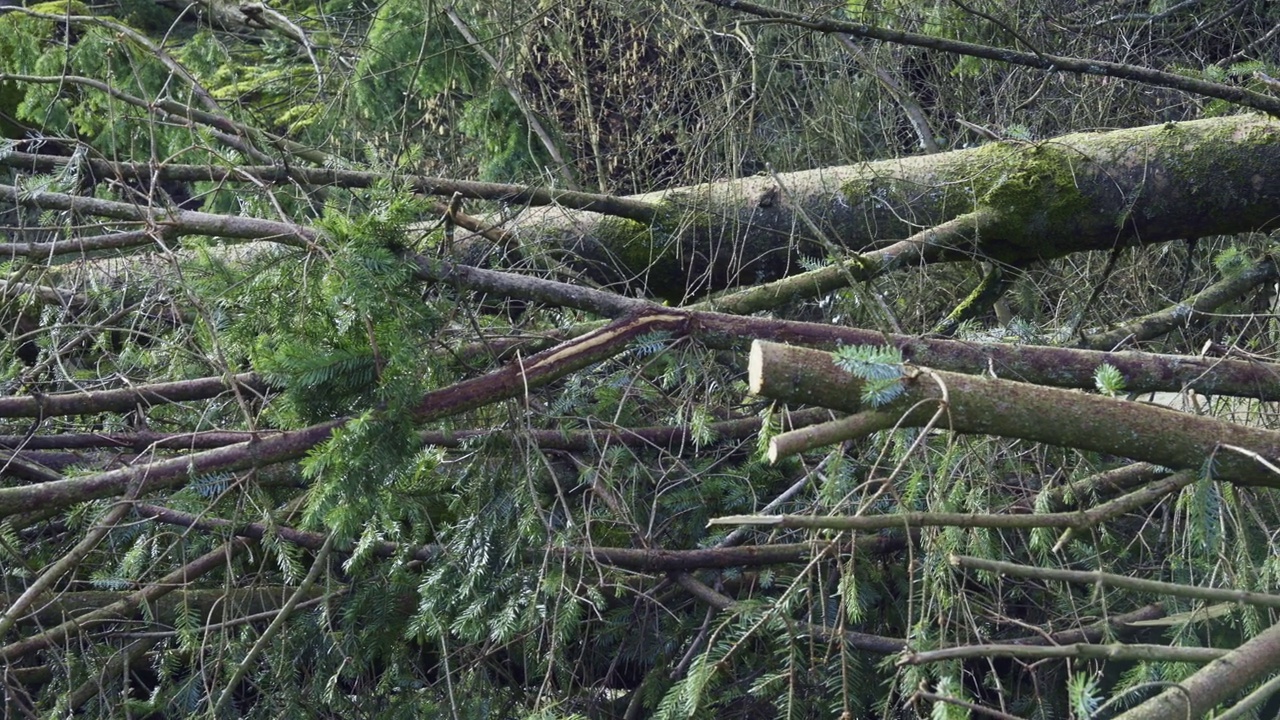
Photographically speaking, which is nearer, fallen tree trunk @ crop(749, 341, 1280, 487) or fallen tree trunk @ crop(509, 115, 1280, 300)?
fallen tree trunk @ crop(749, 341, 1280, 487)

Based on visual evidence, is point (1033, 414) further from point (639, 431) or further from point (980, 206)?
point (980, 206)

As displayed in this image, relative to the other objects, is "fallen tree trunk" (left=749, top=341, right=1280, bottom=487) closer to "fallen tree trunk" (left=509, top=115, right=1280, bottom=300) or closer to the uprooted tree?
the uprooted tree

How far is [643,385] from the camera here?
12.4 feet

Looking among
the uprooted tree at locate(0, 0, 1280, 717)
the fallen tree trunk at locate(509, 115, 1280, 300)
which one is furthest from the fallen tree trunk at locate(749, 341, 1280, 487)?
the fallen tree trunk at locate(509, 115, 1280, 300)

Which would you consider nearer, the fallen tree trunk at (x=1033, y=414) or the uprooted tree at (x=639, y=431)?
the fallen tree trunk at (x=1033, y=414)

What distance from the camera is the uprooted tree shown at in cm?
251

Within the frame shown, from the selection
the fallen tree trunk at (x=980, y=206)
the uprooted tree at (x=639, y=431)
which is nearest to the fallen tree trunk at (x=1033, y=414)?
the uprooted tree at (x=639, y=431)

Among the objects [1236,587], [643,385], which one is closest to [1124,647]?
[1236,587]

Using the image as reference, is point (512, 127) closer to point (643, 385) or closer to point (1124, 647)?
point (643, 385)

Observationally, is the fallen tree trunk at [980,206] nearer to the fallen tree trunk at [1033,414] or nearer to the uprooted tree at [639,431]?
the uprooted tree at [639,431]

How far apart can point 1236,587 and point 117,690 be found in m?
3.06

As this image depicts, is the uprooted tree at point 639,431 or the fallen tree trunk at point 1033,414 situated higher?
the fallen tree trunk at point 1033,414

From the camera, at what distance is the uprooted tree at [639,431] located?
2.51m

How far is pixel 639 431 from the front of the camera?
3.57 m
